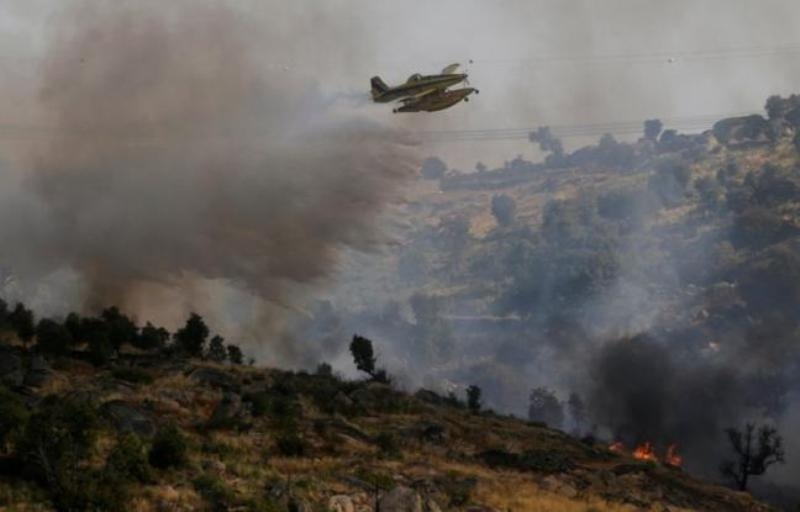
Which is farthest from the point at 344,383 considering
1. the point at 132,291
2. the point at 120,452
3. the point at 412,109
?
the point at 120,452

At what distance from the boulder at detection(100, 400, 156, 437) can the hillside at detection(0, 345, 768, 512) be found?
93mm

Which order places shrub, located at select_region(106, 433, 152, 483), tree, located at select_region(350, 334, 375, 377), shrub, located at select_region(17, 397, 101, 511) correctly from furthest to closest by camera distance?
tree, located at select_region(350, 334, 375, 377) < shrub, located at select_region(106, 433, 152, 483) < shrub, located at select_region(17, 397, 101, 511)

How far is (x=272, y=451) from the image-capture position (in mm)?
40188

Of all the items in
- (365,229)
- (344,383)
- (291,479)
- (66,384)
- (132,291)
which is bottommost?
(291,479)

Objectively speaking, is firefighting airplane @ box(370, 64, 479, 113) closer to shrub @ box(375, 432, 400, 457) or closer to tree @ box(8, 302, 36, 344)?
shrub @ box(375, 432, 400, 457)

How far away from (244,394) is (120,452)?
22.9 meters

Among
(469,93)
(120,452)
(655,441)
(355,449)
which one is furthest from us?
(655,441)

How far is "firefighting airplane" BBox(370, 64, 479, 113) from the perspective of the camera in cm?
5703

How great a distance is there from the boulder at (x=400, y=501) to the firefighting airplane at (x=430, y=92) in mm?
32838

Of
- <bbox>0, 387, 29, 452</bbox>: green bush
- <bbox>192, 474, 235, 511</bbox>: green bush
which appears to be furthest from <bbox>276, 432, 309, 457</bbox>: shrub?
<bbox>0, 387, 29, 452</bbox>: green bush

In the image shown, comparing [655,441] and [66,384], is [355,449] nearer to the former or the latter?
[66,384]

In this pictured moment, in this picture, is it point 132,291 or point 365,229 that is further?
point 132,291

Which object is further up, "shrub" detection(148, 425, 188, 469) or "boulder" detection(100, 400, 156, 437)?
"boulder" detection(100, 400, 156, 437)

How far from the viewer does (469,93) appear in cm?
5628
